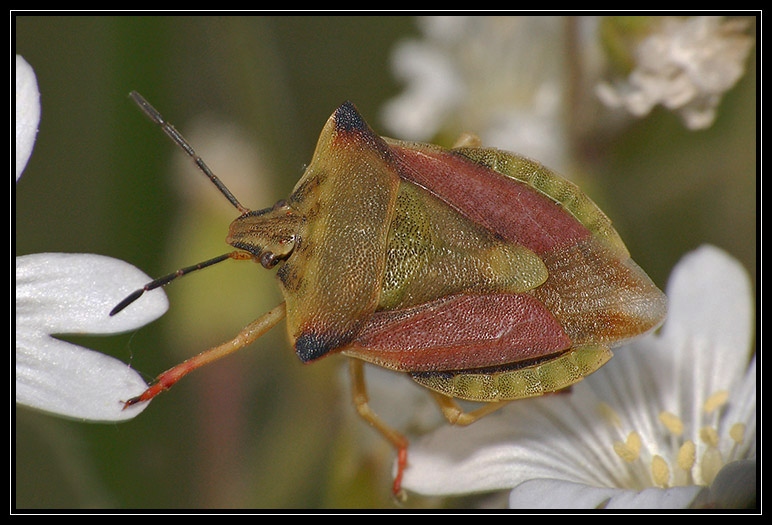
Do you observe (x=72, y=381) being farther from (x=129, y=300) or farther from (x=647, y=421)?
(x=647, y=421)

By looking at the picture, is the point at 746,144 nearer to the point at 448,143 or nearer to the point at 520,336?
the point at 448,143

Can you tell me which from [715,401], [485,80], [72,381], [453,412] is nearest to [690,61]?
[485,80]

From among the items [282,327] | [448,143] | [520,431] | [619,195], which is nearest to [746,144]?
[619,195]

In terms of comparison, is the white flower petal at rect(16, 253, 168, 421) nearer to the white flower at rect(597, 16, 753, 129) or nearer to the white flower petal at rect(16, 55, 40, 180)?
the white flower petal at rect(16, 55, 40, 180)

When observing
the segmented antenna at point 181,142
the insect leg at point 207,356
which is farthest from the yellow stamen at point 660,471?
the segmented antenna at point 181,142

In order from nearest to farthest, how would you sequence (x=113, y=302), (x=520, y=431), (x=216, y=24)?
(x=113, y=302), (x=520, y=431), (x=216, y=24)

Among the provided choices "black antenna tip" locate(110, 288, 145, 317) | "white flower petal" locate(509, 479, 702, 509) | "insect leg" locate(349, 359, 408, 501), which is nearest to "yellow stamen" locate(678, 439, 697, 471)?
"white flower petal" locate(509, 479, 702, 509)
